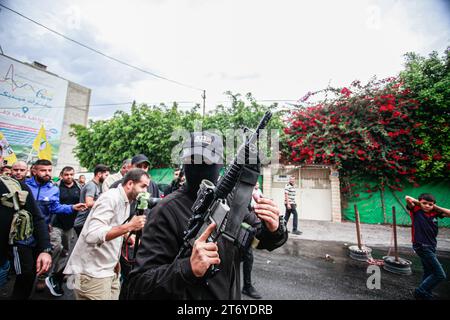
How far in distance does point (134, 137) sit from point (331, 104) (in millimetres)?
10593

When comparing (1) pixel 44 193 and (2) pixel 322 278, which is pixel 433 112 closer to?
(2) pixel 322 278

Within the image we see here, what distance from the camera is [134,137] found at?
39.2 ft

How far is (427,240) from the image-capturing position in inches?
152

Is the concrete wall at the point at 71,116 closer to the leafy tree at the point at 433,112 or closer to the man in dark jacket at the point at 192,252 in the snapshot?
the man in dark jacket at the point at 192,252

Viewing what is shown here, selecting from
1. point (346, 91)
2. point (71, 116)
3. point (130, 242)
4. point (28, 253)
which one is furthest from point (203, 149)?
point (71, 116)

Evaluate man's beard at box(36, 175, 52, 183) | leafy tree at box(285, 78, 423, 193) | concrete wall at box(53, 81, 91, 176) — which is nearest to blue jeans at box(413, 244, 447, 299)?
leafy tree at box(285, 78, 423, 193)

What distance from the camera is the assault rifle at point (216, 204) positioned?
1258mm

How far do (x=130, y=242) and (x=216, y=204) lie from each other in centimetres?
224

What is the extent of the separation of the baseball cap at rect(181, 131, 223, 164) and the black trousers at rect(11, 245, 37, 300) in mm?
2393

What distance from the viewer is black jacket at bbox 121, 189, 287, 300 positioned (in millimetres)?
1172

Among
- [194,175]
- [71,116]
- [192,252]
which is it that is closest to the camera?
[192,252]

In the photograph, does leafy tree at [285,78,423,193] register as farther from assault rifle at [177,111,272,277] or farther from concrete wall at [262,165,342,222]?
assault rifle at [177,111,272,277]
